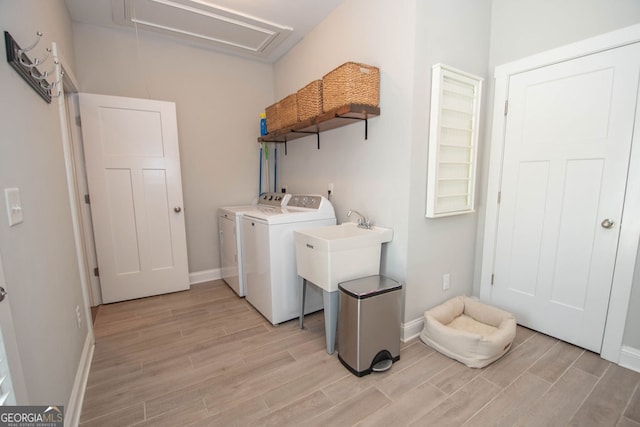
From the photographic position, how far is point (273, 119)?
2.92 meters

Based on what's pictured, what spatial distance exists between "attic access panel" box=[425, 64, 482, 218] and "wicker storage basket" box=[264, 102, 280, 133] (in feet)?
5.13

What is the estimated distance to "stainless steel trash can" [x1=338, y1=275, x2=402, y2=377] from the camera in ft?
5.39

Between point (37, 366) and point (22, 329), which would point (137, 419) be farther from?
point (22, 329)

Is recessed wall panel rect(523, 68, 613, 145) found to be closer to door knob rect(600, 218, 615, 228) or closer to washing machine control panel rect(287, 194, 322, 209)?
door knob rect(600, 218, 615, 228)

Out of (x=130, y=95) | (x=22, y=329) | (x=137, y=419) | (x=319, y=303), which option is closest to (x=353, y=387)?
(x=319, y=303)

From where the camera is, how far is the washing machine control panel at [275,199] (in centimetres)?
287

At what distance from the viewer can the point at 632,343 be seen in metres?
1.69

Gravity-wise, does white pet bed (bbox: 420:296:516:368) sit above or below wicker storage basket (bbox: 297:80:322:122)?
below

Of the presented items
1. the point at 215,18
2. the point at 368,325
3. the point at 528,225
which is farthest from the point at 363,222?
the point at 215,18

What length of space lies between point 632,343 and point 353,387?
176 centimetres

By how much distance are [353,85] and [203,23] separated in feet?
5.86

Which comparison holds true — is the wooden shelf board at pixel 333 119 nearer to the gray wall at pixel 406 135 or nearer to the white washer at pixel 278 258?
the gray wall at pixel 406 135

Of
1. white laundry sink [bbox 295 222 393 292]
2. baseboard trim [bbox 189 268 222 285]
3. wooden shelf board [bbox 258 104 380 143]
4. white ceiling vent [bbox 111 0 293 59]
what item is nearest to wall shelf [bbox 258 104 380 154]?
wooden shelf board [bbox 258 104 380 143]

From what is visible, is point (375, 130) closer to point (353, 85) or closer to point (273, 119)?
point (353, 85)
